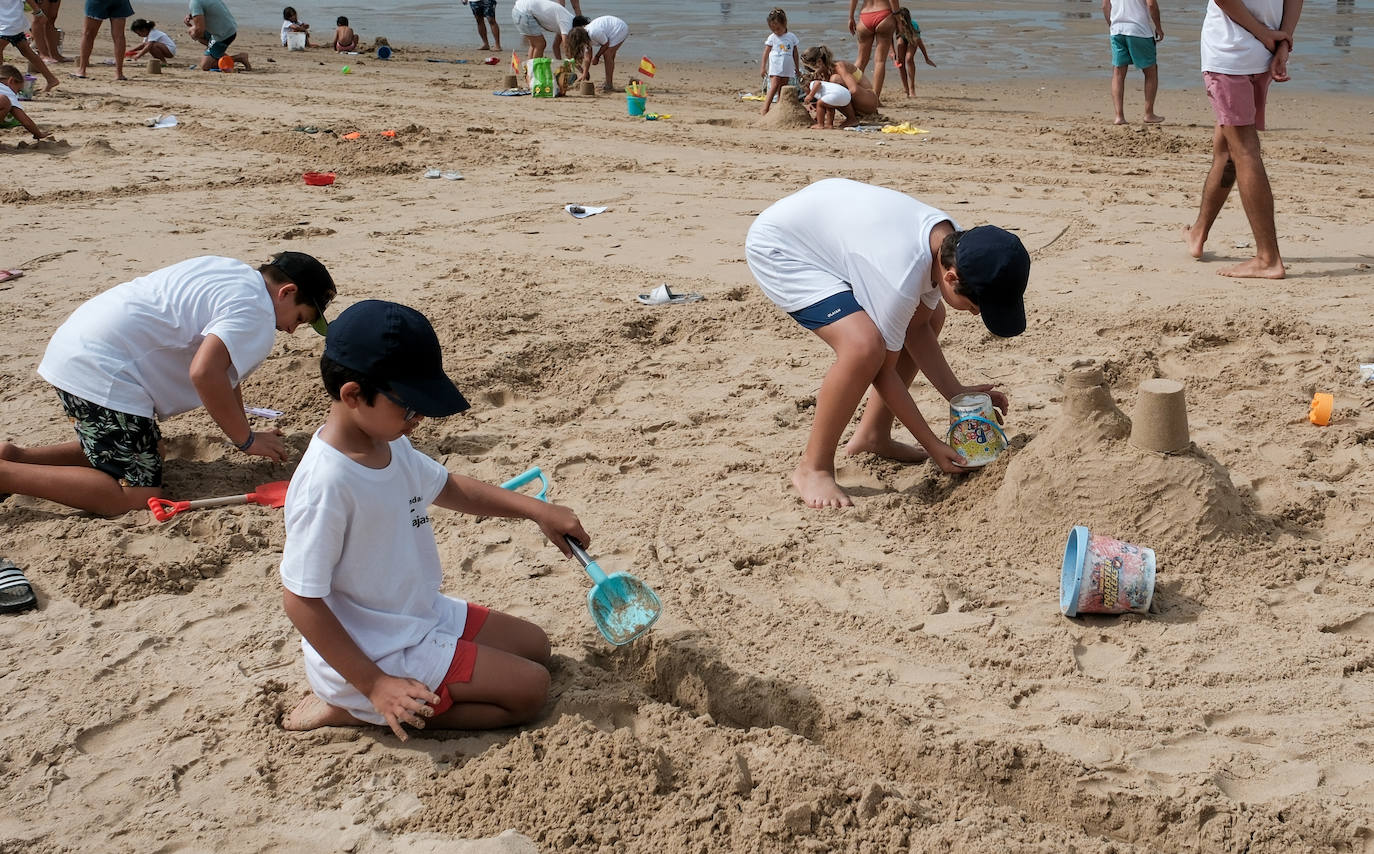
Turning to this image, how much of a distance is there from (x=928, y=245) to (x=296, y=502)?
1.98 m

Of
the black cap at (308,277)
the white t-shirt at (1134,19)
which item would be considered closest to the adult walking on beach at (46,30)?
the white t-shirt at (1134,19)

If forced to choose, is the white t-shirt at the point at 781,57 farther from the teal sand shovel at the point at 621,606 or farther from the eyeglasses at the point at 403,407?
the eyeglasses at the point at 403,407

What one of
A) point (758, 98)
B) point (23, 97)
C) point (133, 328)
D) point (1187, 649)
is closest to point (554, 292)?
point (133, 328)

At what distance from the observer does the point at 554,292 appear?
5.65 m

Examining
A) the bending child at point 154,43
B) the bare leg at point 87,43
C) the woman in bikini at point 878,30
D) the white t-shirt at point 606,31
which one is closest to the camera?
the woman in bikini at point 878,30

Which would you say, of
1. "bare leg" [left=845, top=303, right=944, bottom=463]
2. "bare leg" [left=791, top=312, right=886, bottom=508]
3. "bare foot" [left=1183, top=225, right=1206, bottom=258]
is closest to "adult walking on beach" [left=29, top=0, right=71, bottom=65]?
"bare foot" [left=1183, top=225, right=1206, bottom=258]

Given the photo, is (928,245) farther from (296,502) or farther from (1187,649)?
(296,502)

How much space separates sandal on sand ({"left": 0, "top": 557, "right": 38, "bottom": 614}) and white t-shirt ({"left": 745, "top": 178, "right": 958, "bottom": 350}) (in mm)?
2398

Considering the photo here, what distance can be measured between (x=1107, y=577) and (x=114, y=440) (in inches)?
121

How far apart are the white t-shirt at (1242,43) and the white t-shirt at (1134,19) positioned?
15.2 ft

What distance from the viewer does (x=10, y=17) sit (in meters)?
12.0

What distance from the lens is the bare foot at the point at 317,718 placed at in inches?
104

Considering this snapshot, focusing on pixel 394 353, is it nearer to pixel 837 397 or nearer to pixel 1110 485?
pixel 837 397

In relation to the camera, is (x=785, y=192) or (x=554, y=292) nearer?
(x=554, y=292)
